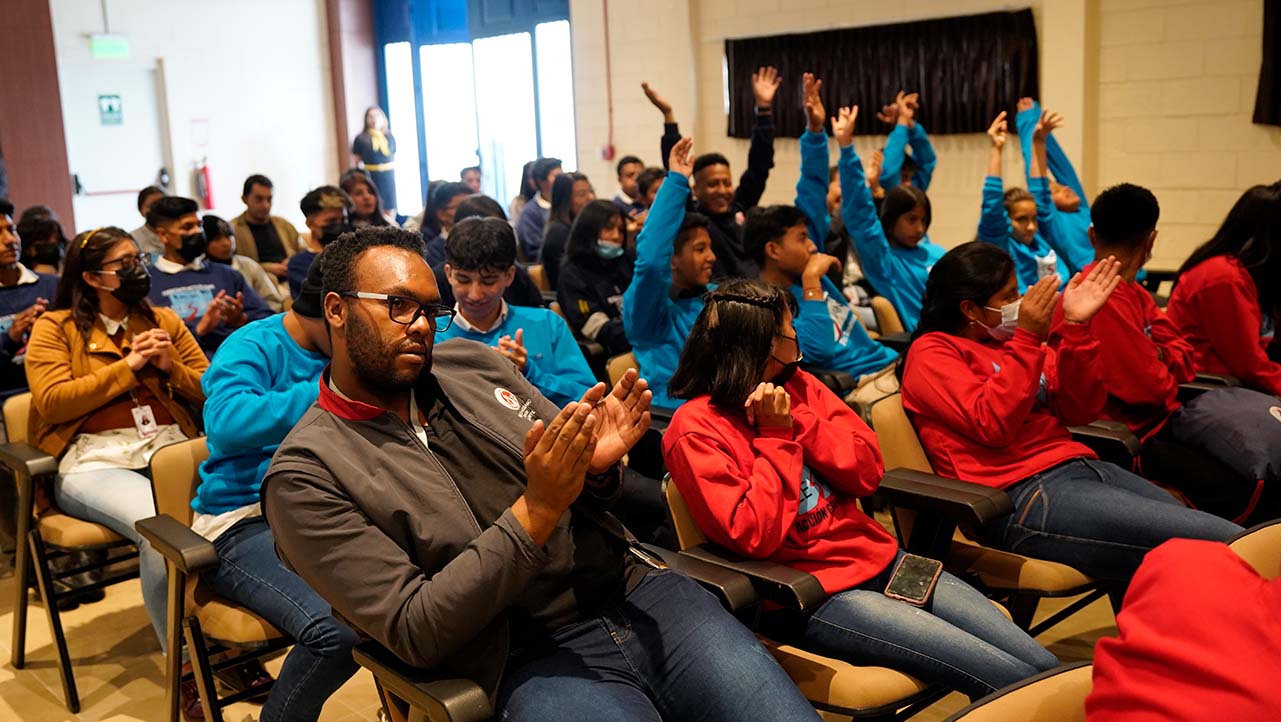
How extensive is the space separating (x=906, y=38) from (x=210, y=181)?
6.57 m

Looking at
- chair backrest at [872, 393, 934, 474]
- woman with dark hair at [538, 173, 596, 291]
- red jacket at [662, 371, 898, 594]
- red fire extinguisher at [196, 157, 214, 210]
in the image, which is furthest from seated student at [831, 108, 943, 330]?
red fire extinguisher at [196, 157, 214, 210]

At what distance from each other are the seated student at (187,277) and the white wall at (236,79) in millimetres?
6164

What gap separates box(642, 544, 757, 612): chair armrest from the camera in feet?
6.48

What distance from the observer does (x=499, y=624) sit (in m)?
1.73

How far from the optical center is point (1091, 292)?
8.72 ft

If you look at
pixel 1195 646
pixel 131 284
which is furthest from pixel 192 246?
pixel 1195 646

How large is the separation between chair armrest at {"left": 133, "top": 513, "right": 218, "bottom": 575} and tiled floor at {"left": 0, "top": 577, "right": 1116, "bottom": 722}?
683 mm

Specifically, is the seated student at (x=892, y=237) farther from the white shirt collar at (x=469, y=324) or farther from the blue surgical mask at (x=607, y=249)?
the white shirt collar at (x=469, y=324)

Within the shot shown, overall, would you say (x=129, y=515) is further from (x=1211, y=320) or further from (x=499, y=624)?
(x=1211, y=320)

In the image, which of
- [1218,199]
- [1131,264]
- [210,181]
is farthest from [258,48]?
[1131,264]

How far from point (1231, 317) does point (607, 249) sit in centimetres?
218

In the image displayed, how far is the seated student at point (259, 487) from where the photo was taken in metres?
2.25

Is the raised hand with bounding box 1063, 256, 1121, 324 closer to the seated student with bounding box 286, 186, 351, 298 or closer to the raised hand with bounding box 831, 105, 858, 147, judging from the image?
the raised hand with bounding box 831, 105, 858, 147

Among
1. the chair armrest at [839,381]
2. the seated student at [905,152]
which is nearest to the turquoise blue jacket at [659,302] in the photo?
the chair armrest at [839,381]
